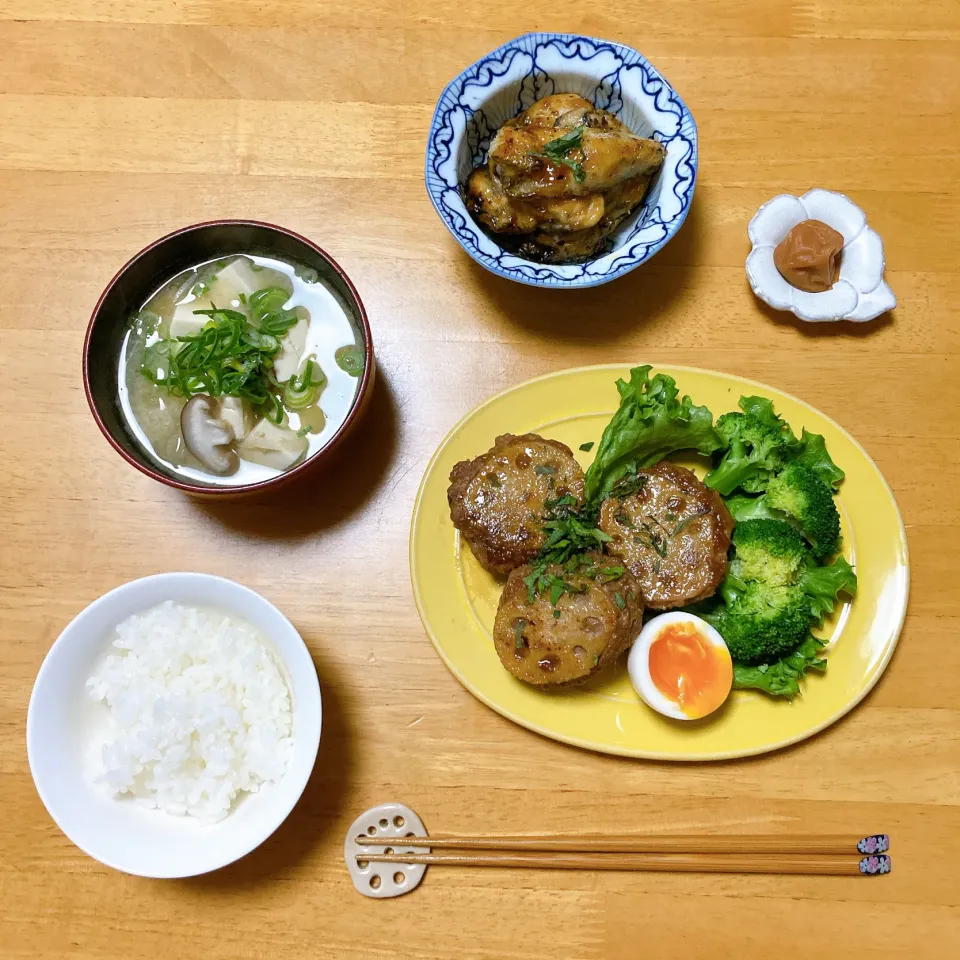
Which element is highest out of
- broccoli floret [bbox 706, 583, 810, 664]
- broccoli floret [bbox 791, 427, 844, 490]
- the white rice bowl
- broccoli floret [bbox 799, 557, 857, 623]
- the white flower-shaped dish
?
the white flower-shaped dish

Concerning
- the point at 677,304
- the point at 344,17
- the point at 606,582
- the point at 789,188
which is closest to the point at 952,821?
the point at 606,582

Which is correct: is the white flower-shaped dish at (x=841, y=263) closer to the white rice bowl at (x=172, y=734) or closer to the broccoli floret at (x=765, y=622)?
the broccoli floret at (x=765, y=622)

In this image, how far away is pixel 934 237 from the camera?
2.42m

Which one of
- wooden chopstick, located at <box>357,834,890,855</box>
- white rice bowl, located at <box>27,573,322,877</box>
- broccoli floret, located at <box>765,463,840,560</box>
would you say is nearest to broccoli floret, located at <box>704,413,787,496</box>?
broccoli floret, located at <box>765,463,840,560</box>

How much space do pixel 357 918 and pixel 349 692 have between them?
586 millimetres

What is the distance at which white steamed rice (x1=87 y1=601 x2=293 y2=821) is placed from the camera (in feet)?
6.19

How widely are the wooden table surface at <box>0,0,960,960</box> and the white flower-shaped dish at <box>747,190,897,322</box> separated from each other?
9cm

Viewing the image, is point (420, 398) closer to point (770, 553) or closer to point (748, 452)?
point (748, 452)

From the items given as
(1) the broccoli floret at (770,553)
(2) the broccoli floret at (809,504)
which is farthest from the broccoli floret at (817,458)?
(1) the broccoli floret at (770,553)

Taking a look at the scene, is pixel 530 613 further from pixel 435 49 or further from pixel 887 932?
pixel 435 49

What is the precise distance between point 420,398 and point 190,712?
1.04 m

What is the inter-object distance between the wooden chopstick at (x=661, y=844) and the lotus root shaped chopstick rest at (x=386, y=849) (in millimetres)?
18

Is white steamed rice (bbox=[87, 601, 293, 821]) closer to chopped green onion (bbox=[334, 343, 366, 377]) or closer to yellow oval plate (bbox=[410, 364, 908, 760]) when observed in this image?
yellow oval plate (bbox=[410, 364, 908, 760])

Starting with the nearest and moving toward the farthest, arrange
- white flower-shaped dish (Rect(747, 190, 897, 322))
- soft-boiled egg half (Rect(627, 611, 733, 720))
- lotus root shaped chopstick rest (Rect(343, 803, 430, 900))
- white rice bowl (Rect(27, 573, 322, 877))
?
white rice bowl (Rect(27, 573, 322, 877)) → soft-boiled egg half (Rect(627, 611, 733, 720)) → lotus root shaped chopstick rest (Rect(343, 803, 430, 900)) → white flower-shaped dish (Rect(747, 190, 897, 322))
